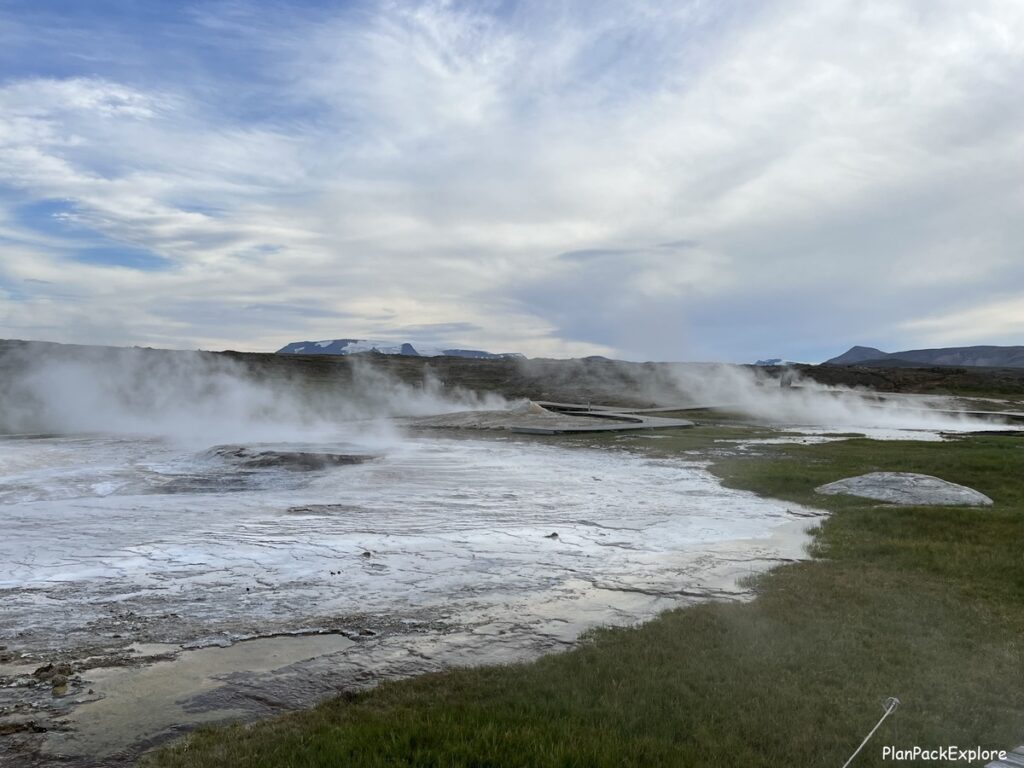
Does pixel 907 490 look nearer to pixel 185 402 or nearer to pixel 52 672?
pixel 52 672

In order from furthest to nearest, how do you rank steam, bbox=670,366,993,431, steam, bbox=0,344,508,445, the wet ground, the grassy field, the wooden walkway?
1. steam, bbox=670,366,993,431
2. steam, bbox=0,344,508,445
3. the wooden walkway
4. the wet ground
5. the grassy field

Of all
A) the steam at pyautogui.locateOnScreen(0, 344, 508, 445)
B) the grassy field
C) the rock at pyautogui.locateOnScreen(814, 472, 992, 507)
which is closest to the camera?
the grassy field

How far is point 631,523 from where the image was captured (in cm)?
1664

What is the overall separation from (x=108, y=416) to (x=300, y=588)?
1799 inches

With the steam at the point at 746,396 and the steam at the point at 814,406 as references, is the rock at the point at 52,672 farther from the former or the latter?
the steam at the point at 814,406

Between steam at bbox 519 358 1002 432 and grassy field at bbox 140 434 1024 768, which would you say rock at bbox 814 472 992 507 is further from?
steam at bbox 519 358 1002 432

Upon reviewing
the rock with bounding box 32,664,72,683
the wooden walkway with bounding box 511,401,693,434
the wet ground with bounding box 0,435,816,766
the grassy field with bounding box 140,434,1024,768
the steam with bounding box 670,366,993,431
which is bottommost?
the wet ground with bounding box 0,435,816,766

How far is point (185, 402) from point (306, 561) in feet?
154

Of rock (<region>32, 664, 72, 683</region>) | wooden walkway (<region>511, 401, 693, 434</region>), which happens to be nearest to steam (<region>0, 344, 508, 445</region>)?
wooden walkway (<region>511, 401, 693, 434</region>)

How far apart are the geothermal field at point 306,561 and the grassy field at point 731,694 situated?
2.49ft

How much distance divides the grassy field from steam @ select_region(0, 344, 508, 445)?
28.2 m

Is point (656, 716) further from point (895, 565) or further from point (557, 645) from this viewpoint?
point (895, 565)

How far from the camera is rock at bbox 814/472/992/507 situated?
18375 mm

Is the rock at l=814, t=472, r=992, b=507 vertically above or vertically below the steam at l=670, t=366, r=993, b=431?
below
